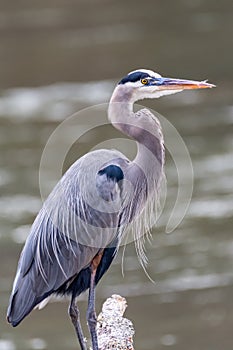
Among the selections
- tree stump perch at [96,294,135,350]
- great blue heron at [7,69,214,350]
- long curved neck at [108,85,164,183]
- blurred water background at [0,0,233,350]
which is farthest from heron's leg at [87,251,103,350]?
blurred water background at [0,0,233,350]

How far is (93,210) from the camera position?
19.2 ft

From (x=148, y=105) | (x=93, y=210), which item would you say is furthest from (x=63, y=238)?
(x=148, y=105)

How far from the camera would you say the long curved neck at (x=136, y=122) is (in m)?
5.66

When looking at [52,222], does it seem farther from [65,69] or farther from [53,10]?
[53,10]

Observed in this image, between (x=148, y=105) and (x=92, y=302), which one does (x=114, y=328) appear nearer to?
(x=92, y=302)

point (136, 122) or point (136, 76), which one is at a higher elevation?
point (136, 76)

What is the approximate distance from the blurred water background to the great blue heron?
244 cm

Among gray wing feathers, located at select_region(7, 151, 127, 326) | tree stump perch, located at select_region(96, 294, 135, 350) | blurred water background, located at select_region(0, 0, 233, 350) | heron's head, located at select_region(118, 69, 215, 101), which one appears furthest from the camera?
blurred water background, located at select_region(0, 0, 233, 350)

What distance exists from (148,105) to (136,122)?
6.91 metres

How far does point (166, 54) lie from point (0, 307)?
6.60 m

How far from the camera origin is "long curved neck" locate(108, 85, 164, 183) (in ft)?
18.6

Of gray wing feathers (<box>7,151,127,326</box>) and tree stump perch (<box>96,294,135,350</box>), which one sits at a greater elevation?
gray wing feathers (<box>7,151,127,326</box>)

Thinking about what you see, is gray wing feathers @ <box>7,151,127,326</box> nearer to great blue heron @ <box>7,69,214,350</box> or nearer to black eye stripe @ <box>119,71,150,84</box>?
great blue heron @ <box>7,69,214,350</box>

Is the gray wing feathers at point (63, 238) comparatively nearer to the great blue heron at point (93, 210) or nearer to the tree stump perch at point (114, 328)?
the great blue heron at point (93, 210)
